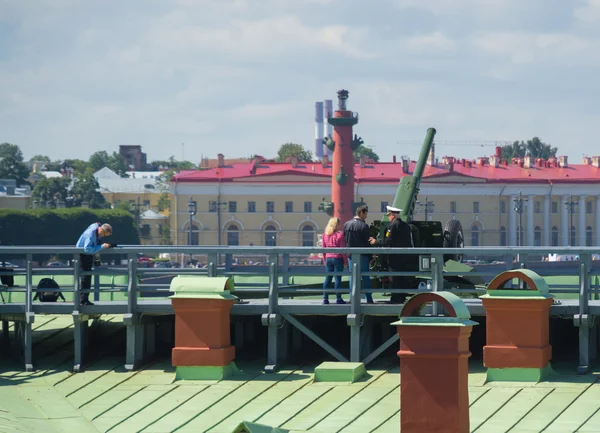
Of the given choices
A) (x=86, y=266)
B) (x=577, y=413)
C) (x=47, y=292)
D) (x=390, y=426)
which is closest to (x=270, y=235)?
(x=47, y=292)

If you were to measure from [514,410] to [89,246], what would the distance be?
5686 millimetres

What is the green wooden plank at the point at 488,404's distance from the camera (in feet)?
42.7

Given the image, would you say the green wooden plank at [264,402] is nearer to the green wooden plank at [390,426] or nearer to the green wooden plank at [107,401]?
the green wooden plank at [390,426]

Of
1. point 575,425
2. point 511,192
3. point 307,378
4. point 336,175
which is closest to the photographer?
point 575,425

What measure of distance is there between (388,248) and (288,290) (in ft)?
4.86

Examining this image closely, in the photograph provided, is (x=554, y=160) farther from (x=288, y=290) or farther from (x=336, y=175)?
(x=288, y=290)

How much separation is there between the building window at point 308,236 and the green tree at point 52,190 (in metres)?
33.8

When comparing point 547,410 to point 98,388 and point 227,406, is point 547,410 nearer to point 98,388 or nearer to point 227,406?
point 227,406

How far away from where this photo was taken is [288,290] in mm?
16328

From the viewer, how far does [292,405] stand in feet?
45.7

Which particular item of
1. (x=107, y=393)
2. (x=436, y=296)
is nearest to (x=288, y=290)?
(x=107, y=393)

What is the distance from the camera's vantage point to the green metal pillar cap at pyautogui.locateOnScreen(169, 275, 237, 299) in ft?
49.1

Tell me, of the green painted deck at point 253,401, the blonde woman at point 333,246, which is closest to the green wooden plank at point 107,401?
the green painted deck at point 253,401

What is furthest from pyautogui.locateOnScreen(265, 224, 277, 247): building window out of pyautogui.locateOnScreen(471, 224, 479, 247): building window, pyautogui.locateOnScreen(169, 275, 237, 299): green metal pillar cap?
pyautogui.locateOnScreen(169, 275, 237, 299): green metal pillar cap
